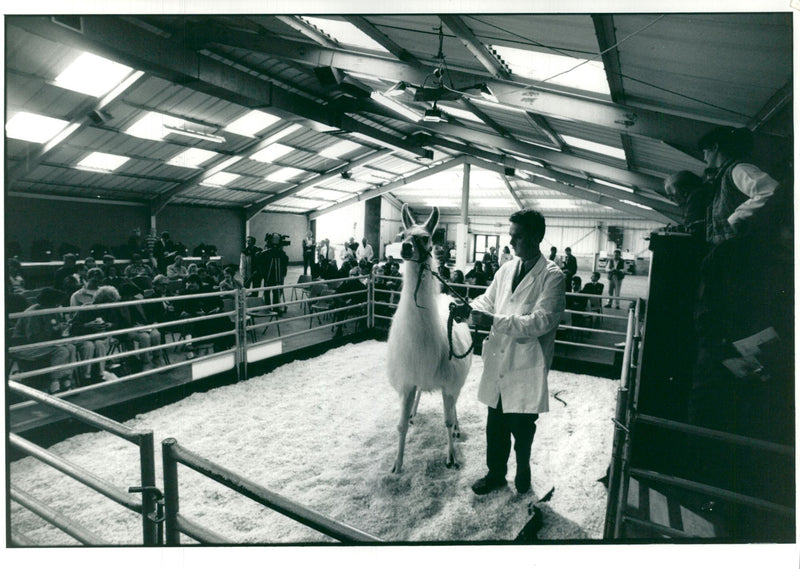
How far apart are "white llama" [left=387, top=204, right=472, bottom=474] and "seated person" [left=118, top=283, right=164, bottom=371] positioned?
2656mm

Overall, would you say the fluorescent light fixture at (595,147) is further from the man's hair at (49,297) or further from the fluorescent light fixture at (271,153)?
the fluorescent light fixture at (271,153)

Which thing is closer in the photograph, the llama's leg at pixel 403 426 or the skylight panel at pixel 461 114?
the llama's leg at pixel 403 426

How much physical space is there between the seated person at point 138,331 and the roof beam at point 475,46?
3446mm

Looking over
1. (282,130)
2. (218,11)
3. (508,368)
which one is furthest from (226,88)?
(508,368)

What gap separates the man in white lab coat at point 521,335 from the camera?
189 centimetres

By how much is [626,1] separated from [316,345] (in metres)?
4.27

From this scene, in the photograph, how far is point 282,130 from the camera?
884 centimetres

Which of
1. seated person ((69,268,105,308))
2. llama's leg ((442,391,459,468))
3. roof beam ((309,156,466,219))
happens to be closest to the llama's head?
llama's leg ((442,391,459,468))

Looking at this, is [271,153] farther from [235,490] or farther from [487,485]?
[235,490]

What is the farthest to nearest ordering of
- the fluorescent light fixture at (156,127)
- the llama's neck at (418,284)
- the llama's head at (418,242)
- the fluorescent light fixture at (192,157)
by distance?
the fluorescent light fixture at (192,157) → the fluorescent light fixture at (156,127) → the llama's neck at (418,284) → the llama's head at (418,242)

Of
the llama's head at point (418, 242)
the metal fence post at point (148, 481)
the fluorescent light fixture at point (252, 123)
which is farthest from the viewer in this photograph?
the fluorescent light fixture at point (252, 123)

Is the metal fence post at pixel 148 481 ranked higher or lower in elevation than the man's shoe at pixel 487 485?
higher

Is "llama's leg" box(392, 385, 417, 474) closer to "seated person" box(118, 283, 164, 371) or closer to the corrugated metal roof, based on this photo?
the corrugated metal roof

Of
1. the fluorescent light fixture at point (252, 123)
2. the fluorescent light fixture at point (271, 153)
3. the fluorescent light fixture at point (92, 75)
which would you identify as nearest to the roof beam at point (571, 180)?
the fluorescent light fixture at point (271, 153)
